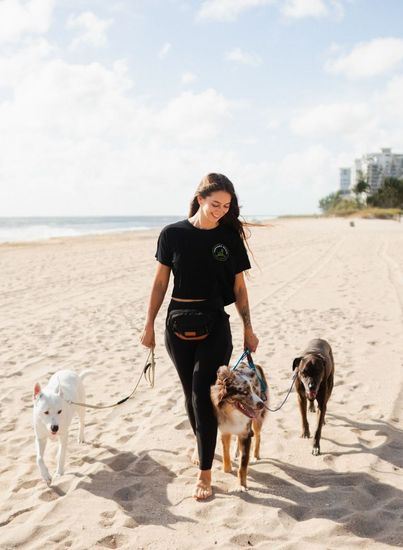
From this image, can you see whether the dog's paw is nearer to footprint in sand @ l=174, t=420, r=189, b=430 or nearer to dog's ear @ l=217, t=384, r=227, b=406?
footprint in sand @ l=174, t=420, r=189, b=430

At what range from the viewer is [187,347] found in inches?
157

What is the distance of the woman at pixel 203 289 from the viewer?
387 cm

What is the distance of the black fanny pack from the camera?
3.86 metres

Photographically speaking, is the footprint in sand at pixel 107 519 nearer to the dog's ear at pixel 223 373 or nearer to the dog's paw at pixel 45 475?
the dog's paw at pixel 45 475

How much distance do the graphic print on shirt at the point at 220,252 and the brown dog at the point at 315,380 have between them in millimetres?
1375

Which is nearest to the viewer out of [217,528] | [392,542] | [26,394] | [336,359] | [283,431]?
[392,542]

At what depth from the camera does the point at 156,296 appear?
4.19m

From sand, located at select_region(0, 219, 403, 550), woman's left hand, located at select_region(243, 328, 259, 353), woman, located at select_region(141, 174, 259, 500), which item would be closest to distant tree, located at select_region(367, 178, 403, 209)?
sand, located at select_region(0, 219, 403, 550)

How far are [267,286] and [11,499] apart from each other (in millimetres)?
11437

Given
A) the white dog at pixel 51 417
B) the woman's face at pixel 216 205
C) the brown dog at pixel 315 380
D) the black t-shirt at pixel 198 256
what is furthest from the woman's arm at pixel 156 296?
the brown dog at pixel 315 380

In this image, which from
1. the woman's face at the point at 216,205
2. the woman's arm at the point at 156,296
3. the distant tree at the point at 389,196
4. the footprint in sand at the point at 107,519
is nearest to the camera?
the footprint in sand at the point at 107,519

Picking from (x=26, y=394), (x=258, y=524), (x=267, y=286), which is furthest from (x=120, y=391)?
(x=267, y=286)

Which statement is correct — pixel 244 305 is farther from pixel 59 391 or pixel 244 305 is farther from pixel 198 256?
pixel 59 391

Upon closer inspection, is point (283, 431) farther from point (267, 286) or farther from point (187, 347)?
point (267, 286)
